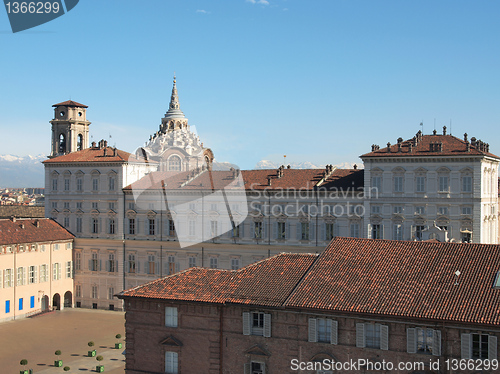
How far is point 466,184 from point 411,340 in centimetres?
2723

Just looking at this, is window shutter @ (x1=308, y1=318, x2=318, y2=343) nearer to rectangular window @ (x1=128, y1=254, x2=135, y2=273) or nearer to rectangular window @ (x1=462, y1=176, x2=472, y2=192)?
rectangular window @ (x1=462, y1=176, x2=472, y2=192)

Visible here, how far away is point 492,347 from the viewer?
98.6ft

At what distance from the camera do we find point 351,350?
108 ft

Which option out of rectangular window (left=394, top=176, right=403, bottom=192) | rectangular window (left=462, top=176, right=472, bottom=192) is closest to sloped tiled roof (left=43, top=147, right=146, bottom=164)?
rectangular window (left=394, top=176, right=403, bottom=192)

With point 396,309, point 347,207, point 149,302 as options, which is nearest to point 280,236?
point 347,207

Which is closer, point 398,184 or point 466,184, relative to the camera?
point 466,184

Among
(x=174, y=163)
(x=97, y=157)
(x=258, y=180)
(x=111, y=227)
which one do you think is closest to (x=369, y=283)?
(x=258, y=180)

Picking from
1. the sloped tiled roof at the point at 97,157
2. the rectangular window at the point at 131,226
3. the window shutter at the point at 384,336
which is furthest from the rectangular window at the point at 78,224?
the window shutter at the point at 384,336

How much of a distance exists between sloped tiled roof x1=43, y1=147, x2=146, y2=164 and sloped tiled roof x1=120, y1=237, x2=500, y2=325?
30.2 meters

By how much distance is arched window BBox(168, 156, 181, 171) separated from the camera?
2992 inches

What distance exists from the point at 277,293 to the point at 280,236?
84.9 ft

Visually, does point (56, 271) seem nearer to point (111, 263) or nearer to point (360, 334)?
point (111, 263)

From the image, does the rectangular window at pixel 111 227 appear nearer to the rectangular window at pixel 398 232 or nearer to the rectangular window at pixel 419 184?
the rectangular window at pixel 398 232

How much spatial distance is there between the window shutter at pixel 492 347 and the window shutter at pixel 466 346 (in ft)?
2.73
